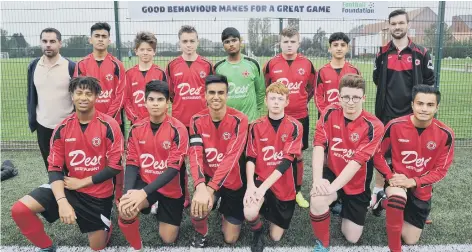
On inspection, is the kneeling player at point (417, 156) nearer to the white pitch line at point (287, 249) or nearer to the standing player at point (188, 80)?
the white pitch line at point (287, 249)

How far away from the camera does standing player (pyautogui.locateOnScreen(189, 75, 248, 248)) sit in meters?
3.21

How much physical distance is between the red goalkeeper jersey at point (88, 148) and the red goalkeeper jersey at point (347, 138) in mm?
1856

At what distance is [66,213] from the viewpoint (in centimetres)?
283

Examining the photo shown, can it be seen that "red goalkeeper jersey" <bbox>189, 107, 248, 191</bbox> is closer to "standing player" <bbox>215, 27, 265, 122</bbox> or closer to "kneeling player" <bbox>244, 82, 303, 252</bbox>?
"kneeling player" <bbox>244, 82, 303, 252</bbox>

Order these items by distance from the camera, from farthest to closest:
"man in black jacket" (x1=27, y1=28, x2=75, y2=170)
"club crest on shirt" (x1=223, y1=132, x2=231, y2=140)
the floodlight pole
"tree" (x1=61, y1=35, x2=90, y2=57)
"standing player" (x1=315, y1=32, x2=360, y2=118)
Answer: "tree" (x1=61, y1=35, x2=90, y2=57)
the floodlight pole
"standing player" (x1=315, y1=32, x2=360, y2=118)
"man in black jacket" (x1=27, y1=28, x2=75, y2=170)
"club crest on shirt" (x1=223, y1=132, x2=231, y2=140)

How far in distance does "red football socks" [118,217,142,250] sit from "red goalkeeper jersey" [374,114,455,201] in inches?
87.2

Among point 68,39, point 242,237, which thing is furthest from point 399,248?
point 68,39

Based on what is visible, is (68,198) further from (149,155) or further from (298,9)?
(298,9)

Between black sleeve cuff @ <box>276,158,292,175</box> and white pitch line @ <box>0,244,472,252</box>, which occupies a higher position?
black sleeve cuff @ <box>276,158,292,175</box>

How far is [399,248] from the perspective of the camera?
9.82 ft

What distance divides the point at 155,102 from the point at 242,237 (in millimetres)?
1513

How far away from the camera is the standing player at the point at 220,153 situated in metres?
3.21

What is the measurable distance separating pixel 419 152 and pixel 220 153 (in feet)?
6.04

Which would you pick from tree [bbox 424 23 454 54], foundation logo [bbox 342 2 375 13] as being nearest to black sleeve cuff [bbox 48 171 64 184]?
foundation logo [bbox 342 2 375 13]
